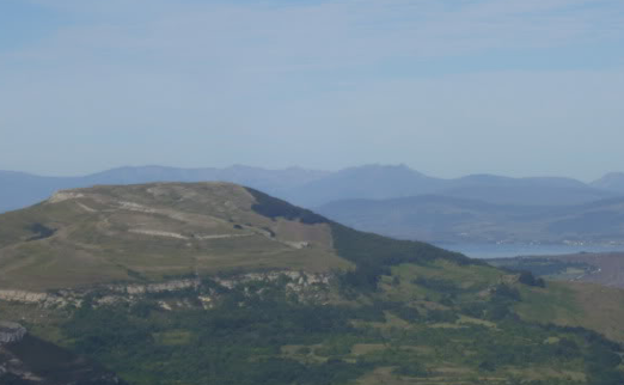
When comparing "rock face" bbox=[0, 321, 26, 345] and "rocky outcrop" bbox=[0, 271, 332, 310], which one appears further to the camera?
"rocky outcrop" bbox=[0, 271, 332, 310]

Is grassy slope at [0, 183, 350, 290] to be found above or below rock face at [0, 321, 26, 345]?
above

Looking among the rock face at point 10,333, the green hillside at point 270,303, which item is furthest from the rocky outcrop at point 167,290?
the rock face at point 10,333

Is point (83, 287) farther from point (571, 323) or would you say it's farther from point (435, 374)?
point (571, 323)

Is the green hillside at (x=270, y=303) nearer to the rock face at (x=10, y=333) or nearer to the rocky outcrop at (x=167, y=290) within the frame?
the rocky outcrop at (x=167, y=290)

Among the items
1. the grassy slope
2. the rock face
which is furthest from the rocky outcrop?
the rock face

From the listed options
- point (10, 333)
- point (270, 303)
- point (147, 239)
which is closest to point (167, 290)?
point (270, 303)

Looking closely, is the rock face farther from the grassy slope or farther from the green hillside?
the grassy slope
